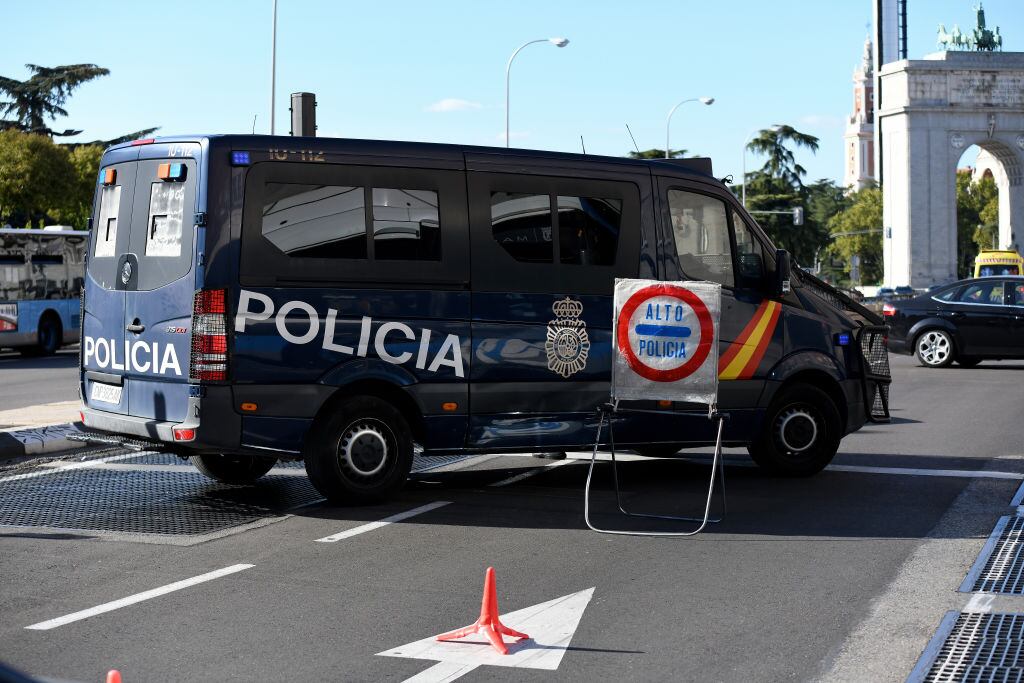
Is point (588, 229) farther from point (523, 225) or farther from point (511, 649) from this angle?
point (511, 649)

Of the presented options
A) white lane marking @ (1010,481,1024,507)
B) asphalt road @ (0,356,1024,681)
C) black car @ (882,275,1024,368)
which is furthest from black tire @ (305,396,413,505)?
black car @ (882,275,1024,368)

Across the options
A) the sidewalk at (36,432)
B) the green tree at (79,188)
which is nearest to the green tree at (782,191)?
the green tree at (79,188)

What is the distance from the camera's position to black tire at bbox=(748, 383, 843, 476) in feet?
35.7

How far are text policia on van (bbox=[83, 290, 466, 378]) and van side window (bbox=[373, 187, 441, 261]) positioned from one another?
50cm

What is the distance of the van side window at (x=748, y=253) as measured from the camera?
10.7 m

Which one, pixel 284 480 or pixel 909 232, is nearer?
pixel 284 480

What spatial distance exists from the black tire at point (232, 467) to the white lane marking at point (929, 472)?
480 cm

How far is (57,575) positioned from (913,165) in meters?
83.3

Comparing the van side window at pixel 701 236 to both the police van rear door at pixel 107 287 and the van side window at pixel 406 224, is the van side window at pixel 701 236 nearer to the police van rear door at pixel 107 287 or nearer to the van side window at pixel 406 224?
the van side window at pixel 406 224

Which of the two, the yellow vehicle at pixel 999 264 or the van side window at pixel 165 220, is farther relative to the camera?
the yellow vehicle at pixel 999 264

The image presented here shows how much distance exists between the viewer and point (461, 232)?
9445 millimetres

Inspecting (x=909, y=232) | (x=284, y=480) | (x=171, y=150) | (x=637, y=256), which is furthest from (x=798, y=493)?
(x=909, y=232)

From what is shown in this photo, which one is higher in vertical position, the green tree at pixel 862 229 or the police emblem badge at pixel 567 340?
the green tree at pixel 862 229

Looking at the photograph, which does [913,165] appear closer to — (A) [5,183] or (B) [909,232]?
(B) [909,232]
